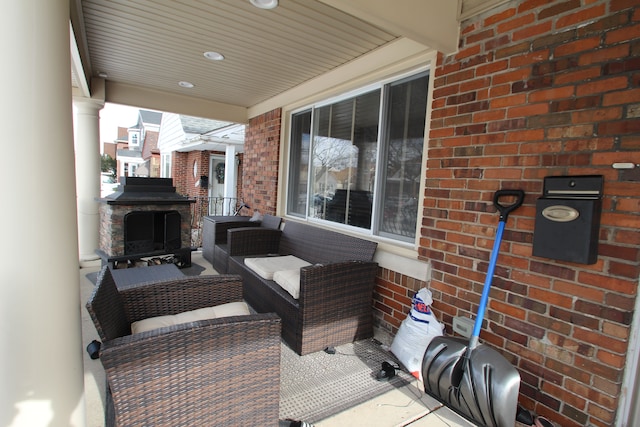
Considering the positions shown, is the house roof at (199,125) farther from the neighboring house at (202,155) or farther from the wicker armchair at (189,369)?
the wicker armchair at (189,369)

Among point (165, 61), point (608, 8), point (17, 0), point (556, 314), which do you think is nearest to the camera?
point (17, 0)

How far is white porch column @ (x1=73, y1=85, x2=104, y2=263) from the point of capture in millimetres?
4652

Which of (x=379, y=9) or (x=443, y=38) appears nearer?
(x=379, y=9)

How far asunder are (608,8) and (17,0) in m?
2.47

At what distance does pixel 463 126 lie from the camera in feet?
7.47

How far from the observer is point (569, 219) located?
1.68m

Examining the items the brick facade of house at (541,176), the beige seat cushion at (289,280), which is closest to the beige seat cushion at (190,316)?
the beige seat cushion at (289,280)

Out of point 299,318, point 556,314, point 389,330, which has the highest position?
point 556,314

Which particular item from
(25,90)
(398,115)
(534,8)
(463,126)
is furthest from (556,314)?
(25,90)

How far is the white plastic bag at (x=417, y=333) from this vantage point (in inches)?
90.4

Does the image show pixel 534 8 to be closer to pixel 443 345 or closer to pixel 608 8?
pixel 608 8

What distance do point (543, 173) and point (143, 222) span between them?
473cm

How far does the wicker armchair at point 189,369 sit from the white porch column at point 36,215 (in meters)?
0.18

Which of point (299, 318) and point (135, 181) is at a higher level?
point (135, 181)
